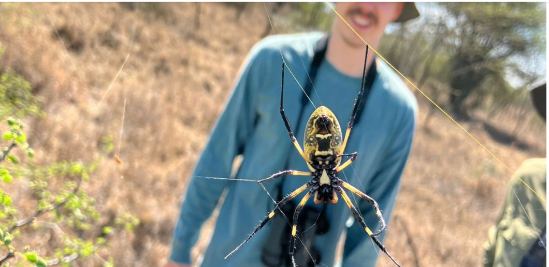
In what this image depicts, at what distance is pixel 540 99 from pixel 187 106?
213 cm

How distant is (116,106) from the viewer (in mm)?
1710

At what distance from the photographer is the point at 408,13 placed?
457 millimetres

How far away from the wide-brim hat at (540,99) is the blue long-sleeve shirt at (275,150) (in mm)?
173

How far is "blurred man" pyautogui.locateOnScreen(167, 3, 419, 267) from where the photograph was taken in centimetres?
43

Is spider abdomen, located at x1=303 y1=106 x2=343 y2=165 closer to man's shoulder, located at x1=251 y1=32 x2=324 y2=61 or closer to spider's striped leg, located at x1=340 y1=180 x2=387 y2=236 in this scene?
spider's striped leg, located at x1=340 y1=180 x2=387 y2=236

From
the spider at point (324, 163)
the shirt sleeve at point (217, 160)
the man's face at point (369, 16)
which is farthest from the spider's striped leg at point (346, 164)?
the shirt sleeve at point (217, 160)

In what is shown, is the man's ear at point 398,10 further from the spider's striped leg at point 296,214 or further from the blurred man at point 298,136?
the spider's striped leg at point 296,214

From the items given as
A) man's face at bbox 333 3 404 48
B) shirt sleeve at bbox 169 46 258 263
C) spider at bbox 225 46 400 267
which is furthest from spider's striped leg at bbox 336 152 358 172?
shirt sleeve at bbox 169 46 258 263

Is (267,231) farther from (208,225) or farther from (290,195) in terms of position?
(208,225)

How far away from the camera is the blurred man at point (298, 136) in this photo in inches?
17.1

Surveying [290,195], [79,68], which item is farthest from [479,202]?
[79,68]

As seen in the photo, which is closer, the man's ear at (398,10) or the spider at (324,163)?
the spider at (324,163)

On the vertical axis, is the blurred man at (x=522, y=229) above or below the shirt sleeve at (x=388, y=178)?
above

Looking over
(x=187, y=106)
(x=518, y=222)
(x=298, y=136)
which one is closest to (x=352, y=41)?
(x=298, y=136)
